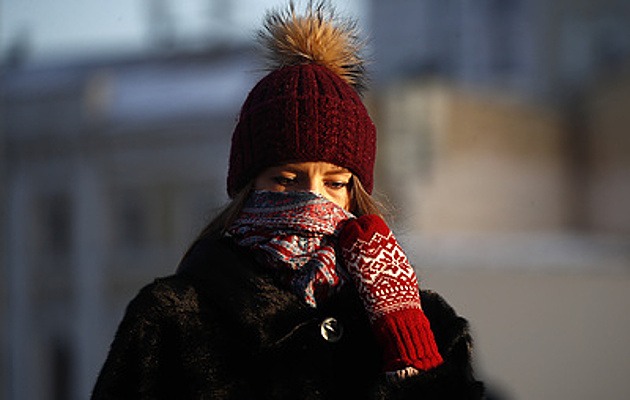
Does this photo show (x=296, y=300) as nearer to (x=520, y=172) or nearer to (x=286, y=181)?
(x=286, y=181)

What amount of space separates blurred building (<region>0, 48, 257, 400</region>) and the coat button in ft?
57.3

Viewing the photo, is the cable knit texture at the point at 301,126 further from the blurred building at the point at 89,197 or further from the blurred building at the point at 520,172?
the blurred building at the point at 89,197

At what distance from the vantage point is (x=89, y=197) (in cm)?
2181

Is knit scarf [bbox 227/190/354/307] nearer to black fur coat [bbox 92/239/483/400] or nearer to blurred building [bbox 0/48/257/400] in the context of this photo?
black fur coat [bbox 92/239/483/400]

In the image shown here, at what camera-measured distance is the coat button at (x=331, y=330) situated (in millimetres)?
3092

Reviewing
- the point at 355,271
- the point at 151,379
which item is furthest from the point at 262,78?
the point at 151,379

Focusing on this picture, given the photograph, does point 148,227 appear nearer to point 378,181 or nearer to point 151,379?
point 378,181

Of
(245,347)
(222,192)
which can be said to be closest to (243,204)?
(245,347)

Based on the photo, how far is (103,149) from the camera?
21.7 m

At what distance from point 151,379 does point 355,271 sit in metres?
0.53

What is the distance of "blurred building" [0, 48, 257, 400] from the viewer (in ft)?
68.8

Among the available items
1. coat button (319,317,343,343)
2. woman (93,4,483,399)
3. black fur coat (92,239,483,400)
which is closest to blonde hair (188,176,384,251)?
woman (93,4,483,399)

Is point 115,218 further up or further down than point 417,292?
further down

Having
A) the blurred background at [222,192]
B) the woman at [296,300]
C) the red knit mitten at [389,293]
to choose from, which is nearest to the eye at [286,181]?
the woman at [296,300]
